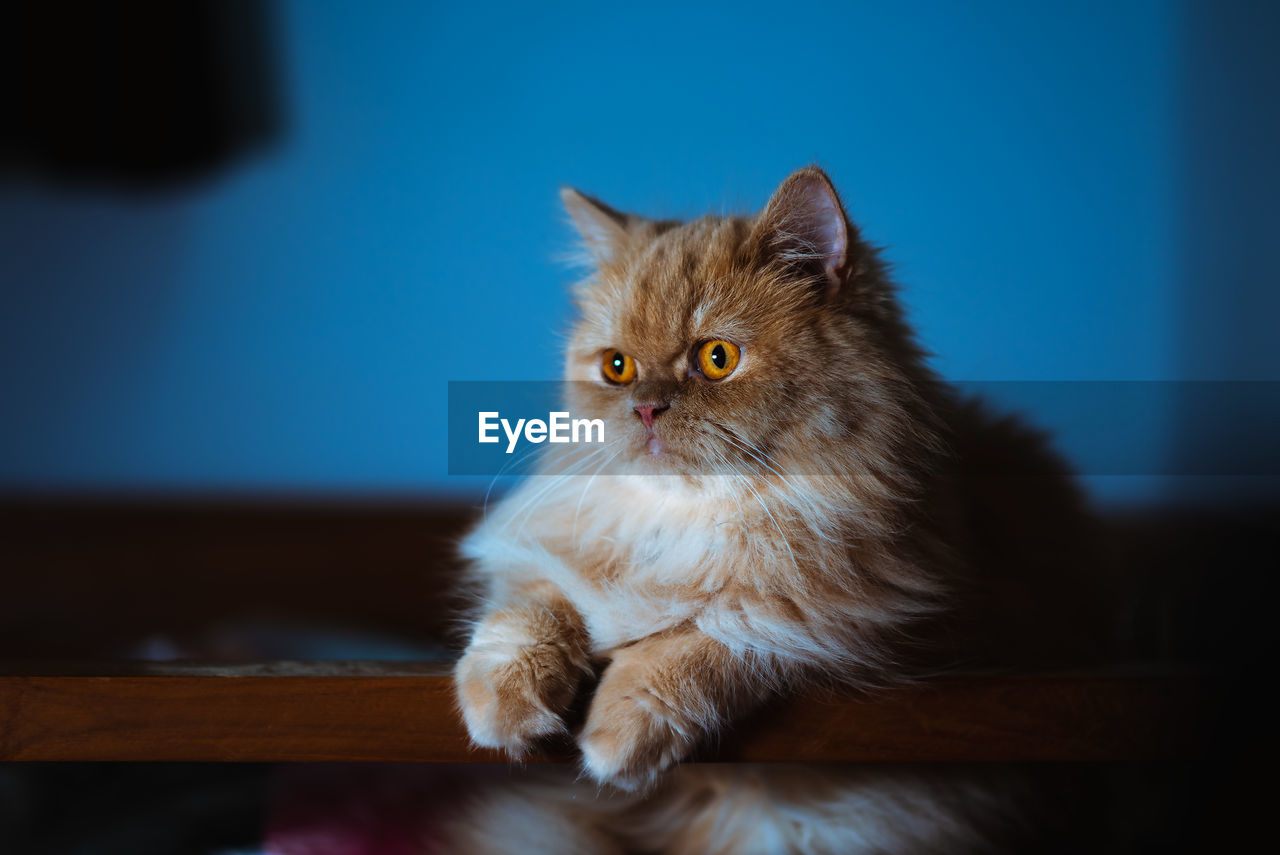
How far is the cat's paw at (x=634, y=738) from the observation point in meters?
0.75

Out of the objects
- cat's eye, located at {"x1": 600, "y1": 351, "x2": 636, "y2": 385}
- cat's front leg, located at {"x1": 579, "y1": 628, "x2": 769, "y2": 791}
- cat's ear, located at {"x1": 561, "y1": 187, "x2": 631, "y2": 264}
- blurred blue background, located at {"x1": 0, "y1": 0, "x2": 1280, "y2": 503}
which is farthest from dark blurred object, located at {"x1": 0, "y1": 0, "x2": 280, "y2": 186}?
cat's front leg, located at {"x1": 579, "y1": 628, "x2": 769, "y2": 791}

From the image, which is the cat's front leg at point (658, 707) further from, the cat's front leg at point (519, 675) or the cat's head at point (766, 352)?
the cat's head at point (766, 352)

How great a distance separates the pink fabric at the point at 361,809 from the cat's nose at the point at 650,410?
57cm

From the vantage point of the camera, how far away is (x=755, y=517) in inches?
36.7

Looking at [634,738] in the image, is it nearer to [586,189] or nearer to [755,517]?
[755,517]

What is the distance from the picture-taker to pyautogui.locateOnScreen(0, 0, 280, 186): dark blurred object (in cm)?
181

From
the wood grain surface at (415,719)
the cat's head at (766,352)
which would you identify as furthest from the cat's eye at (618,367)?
the wood grain surface at (415,719)

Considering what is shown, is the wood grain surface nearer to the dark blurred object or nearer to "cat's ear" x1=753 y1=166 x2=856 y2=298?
"cat's ear" x1=753 y1=166 x2=856 y2=298

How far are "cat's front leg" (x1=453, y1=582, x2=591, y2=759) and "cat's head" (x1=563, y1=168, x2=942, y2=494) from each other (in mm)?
224

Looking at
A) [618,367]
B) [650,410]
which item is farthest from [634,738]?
[618,367]

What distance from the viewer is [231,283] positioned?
6.36 feet

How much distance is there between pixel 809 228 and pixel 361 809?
38.1 inches

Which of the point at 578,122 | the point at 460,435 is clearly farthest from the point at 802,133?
the point at 460,435

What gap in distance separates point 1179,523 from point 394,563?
1.86 metres
